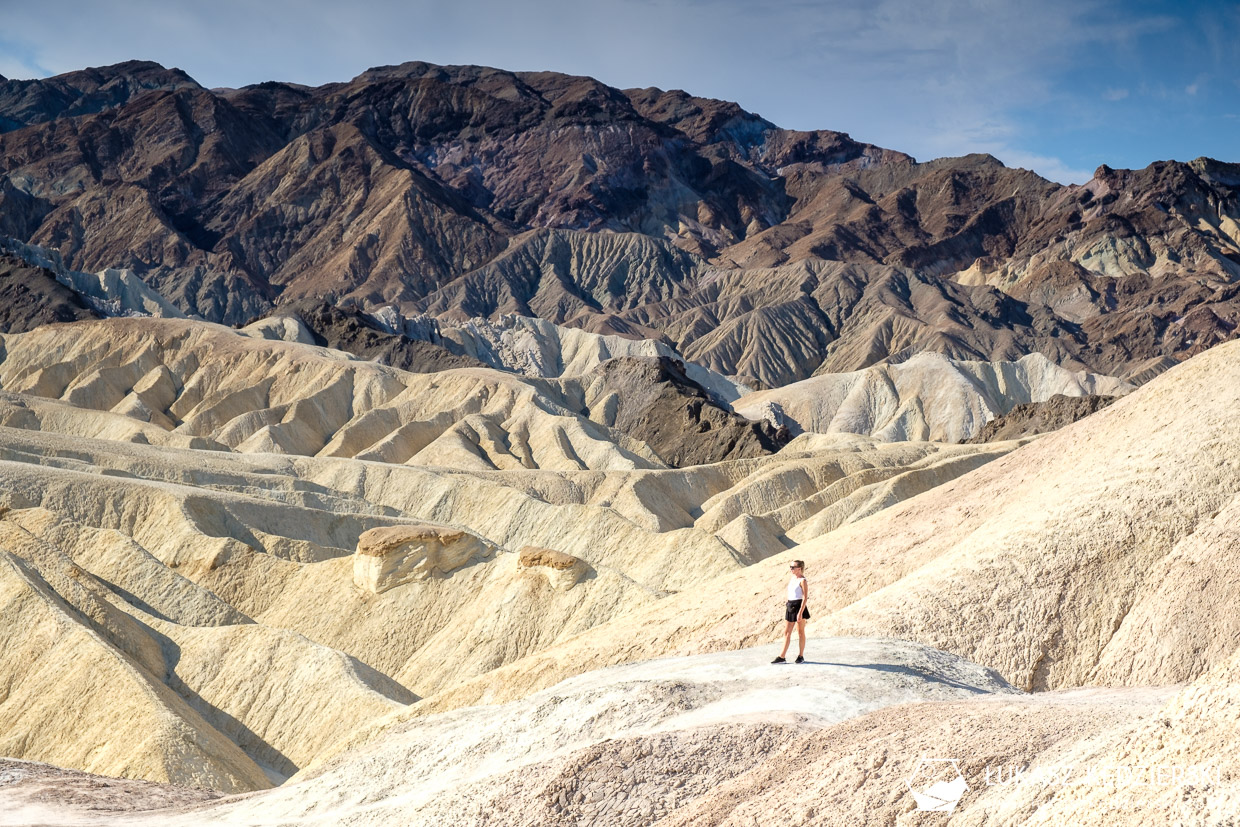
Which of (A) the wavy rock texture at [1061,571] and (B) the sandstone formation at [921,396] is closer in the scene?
(A) the wavy rock texture at [1061,571]

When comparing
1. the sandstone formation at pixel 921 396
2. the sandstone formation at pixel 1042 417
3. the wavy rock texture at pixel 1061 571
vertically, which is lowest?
the wavy rock texture at pixel 1061 571

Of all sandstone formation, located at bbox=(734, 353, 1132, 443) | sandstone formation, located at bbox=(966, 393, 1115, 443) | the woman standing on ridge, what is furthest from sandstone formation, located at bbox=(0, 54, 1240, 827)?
sandstone formation, located at bbox=(734, 353, 1132, 443)

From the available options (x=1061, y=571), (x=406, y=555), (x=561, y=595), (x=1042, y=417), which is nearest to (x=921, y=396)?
(x=1042, y=417)

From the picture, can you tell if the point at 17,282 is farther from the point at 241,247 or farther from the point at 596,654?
the point at 596,654

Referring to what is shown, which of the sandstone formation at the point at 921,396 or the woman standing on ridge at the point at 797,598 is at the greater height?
the sandstone formation at the point at 921,396

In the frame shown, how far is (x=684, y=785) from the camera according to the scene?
1425cm

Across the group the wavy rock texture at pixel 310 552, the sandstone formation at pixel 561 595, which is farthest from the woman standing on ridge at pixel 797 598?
the wavy rock texture at pixel 310 552

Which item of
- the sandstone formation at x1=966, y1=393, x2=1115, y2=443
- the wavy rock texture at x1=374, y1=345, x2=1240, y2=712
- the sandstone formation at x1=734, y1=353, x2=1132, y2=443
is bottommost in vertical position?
the wavy rock texture at x1=374, y1=345, x2=1240, y2=712

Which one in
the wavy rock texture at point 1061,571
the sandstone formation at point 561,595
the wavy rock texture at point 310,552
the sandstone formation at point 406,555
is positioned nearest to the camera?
the sandstone formation at point 561,595

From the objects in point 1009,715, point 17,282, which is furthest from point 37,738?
point 17,282

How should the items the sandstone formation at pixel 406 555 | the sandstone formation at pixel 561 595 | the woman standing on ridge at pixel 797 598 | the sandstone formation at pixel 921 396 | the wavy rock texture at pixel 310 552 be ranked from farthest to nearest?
the sandstone formation at pixel 921 396
the sandstone formation at pixel 406 555
the wavy rock texture at pixel 310 552
the woman standing on ridge at pixel 797 598
the sandstone formation at pixel 561 595

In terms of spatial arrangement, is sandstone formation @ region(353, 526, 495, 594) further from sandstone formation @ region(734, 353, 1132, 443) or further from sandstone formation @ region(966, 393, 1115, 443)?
sandstone formation @ region(734, 353, 1132, 443)

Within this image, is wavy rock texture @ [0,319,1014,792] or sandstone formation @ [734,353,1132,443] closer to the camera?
wavy rock texture @ [0,319,1014,792]

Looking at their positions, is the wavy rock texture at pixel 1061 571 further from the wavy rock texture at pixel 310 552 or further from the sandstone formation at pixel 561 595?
the wavy rock texture at pixel 310 552
